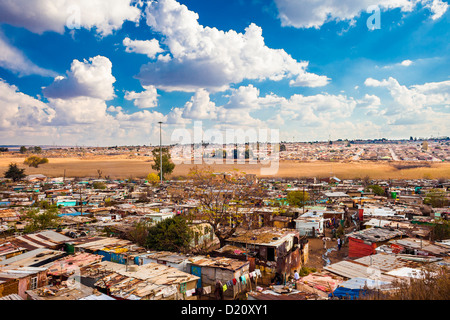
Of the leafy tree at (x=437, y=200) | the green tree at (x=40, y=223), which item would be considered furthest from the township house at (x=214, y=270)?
the leafy tree at (x=437, y=200)

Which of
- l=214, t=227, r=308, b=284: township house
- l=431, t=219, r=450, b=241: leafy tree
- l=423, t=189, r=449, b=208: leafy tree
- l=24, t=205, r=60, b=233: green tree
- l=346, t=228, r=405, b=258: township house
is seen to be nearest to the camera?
l=214, t=227, r=308, b=284: township house

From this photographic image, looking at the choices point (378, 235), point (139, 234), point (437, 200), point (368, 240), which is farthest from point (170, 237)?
point (437, 200)

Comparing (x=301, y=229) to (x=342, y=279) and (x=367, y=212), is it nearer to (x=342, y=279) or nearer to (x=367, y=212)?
(x=367, y=212)

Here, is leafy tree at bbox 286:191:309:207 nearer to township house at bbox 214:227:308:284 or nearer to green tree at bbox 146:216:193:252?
township house at bbox 214:227:308:284

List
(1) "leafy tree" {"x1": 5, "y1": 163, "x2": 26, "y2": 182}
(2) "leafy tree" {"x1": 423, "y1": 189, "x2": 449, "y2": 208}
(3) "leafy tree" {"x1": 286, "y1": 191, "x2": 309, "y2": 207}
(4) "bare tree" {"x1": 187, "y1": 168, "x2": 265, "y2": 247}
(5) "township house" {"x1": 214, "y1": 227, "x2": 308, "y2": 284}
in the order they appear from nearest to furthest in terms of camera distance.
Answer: (5) "township house" {"x1": 214, "y1": 227, "x2": 308, "y2": 284}
(4) "bare tree" {"x1": 187, "y1": 168, "x2": 265, "y2": 247}
(2) "leafy tree" {"x1": 423, "y1": 189, "x2": 449, "y2": 208}
(3) "leafy tree" {"x1": 286, "y1": 191, "x2": 309, "y2": 207}
(1) "leafy tree" {"x1": 5, "y1": 163, "x2": 26, "y2": 182}

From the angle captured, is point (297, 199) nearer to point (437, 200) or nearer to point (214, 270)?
point (437, 200)

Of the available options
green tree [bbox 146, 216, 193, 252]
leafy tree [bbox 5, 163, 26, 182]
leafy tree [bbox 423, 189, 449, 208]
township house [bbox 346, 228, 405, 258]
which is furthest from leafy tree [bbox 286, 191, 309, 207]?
leafy tree [bbox 5, 163, 26, 182]

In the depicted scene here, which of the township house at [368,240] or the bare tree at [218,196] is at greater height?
the bare tree at [218,196]

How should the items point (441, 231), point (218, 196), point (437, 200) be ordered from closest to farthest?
point (218, 196), point (441, 231), point (437, 200)

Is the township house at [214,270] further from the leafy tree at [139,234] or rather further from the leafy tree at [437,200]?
the leafy tree at [437,200]
